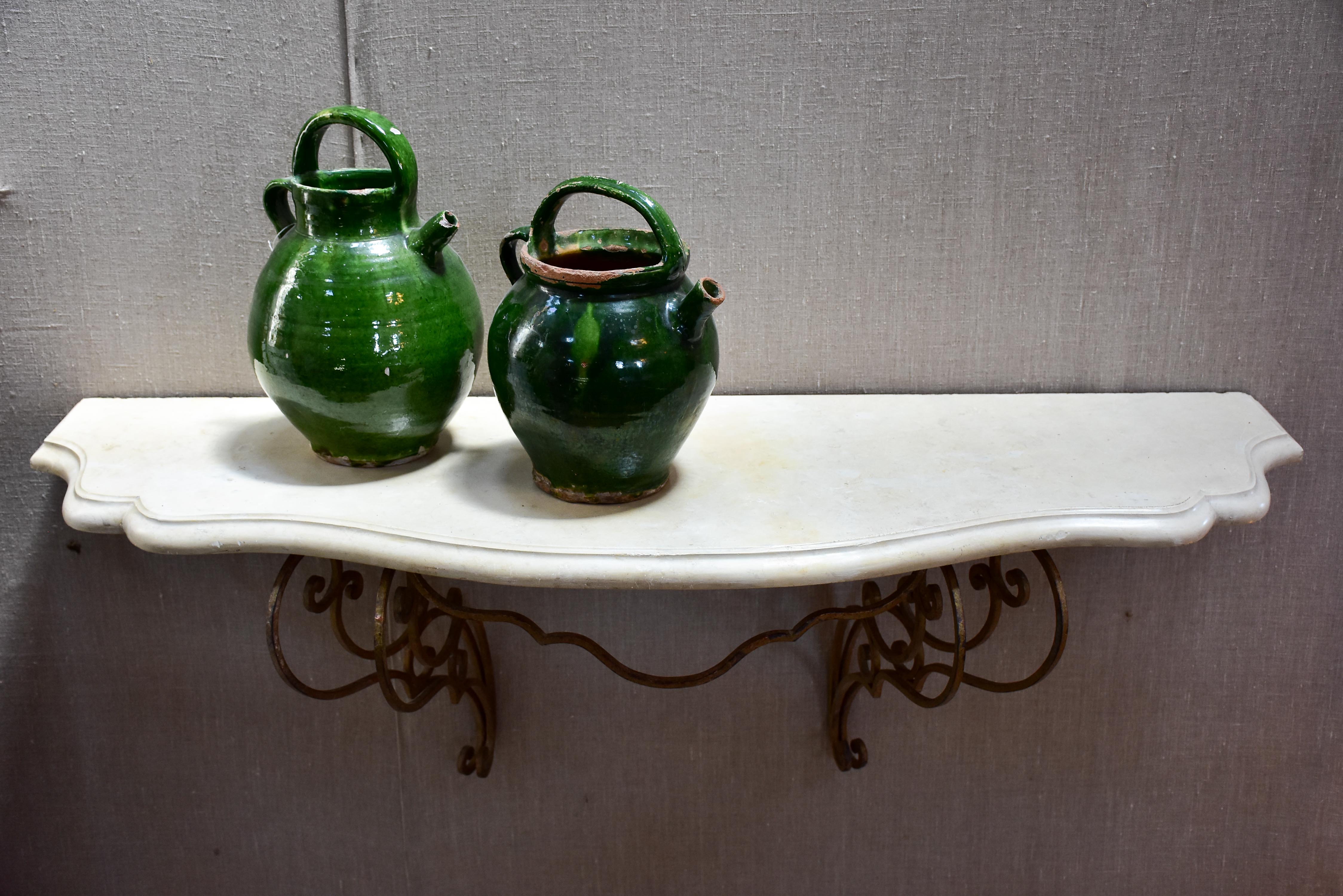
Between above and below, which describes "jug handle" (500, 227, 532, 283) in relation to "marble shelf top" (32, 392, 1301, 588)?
above

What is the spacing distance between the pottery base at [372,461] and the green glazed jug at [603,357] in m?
0.10

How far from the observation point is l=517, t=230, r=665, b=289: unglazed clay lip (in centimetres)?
67

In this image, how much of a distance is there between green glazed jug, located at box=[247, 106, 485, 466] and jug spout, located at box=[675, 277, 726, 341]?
180 mm

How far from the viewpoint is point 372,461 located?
0.78 metres

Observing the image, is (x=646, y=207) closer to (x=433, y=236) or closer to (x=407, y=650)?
(x=433, y=236)

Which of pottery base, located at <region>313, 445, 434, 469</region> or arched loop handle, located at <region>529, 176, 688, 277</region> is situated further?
pottery base, located at <region>313, 445, 434, 469</region>

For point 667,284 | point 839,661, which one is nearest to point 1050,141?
point 667,284

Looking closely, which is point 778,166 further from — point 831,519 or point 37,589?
point 37,589

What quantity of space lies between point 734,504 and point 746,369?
22cm

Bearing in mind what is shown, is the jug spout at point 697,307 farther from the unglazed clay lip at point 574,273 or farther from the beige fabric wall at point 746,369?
the beige fabric wall at point 746,369

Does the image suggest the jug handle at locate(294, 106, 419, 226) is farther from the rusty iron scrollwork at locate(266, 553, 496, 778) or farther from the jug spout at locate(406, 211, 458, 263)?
the rusty iron scrollwork at locate(266, 553, 496, 778)

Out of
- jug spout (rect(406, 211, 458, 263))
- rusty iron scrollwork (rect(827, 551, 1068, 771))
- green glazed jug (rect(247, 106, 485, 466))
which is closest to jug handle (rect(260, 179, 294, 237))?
green glazed jug (rect(247, 106, 485, 466))

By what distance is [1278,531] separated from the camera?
962 mm

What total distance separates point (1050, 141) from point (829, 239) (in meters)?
0.19
